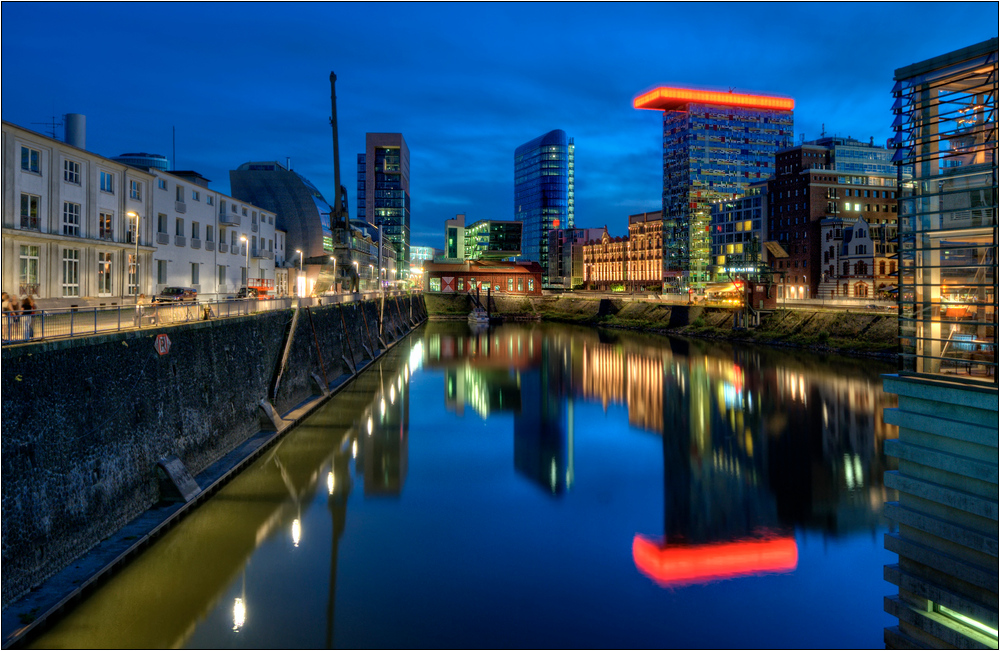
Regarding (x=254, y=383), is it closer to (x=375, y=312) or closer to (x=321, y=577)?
(x=321, y=577)

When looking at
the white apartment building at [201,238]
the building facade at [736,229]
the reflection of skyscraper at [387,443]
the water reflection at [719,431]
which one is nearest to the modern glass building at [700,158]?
the building facade at [736,229]

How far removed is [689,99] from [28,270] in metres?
133

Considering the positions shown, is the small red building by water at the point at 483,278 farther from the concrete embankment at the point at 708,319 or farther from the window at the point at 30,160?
the window at the point at 30,160

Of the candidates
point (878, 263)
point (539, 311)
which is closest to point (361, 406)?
point (878, 263)

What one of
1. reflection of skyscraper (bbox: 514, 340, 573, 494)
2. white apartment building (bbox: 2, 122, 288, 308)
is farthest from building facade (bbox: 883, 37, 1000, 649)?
white apartment building (bbox: 2, 122, 288, 308)

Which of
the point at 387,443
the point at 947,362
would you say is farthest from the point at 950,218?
the point at 387,443

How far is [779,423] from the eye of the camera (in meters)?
30.1

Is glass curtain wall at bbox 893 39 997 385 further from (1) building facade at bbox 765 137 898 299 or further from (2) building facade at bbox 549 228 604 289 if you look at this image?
(2) building facade at bbox 549 228 604 289

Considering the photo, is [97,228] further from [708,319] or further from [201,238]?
[708,319]

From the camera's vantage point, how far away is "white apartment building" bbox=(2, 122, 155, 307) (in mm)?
29469

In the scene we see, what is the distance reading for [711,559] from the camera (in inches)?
605

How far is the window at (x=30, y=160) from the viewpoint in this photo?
2992 centimetres

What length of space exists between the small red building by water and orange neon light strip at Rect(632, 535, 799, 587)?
96485 millimetres

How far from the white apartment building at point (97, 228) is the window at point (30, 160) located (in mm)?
44
